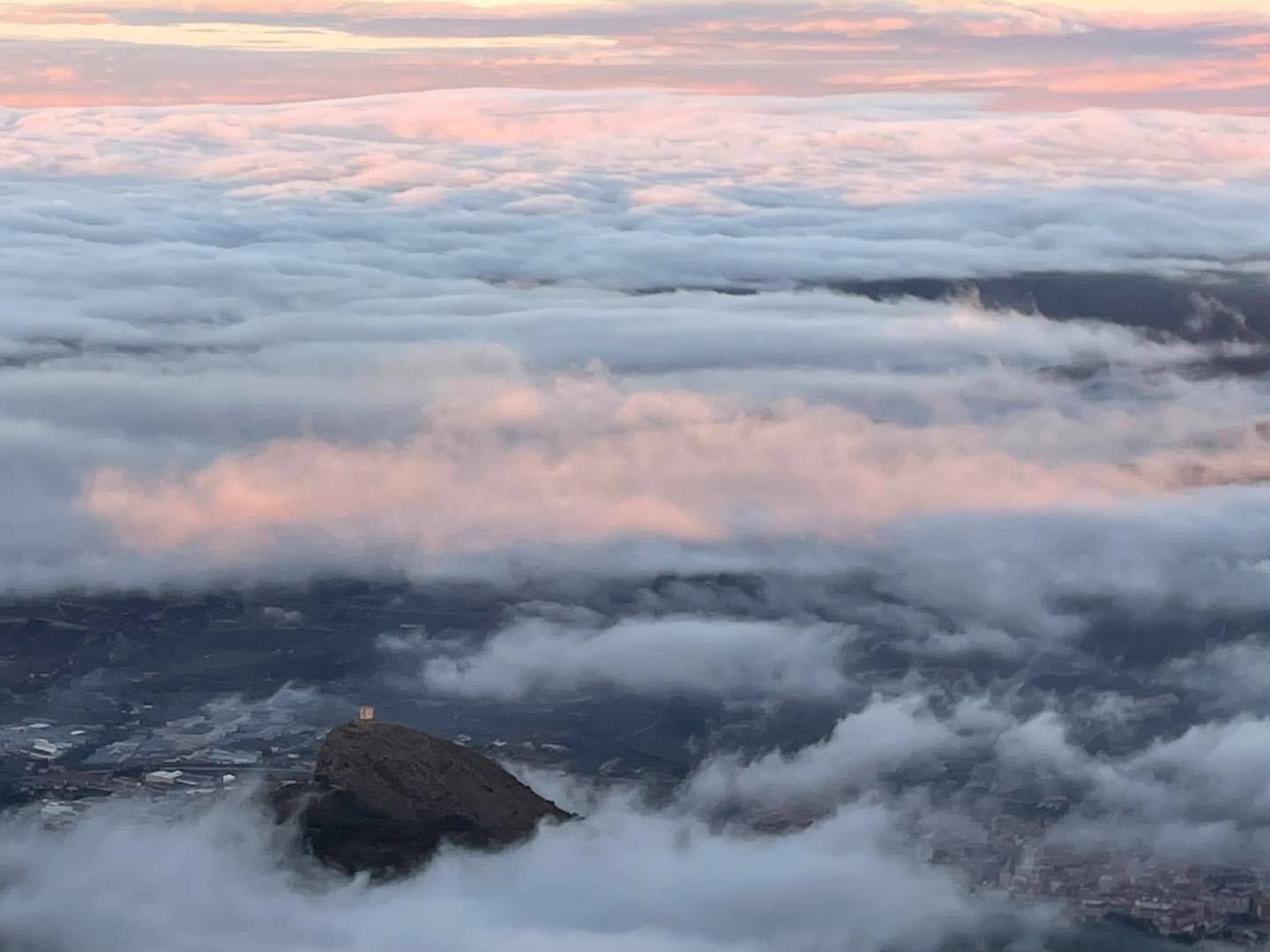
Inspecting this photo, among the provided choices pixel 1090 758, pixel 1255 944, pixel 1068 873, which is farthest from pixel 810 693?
pixel 1255 944

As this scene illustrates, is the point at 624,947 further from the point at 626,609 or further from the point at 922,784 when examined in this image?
the point at 626,609

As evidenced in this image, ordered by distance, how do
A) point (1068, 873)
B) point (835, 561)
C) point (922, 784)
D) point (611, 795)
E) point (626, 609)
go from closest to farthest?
point (1068, 873)
point (611, 795)
point (922, 784)
point (626, 609)
point (835, 561)

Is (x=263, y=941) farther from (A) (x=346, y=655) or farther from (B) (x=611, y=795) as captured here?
(A) (x=346, y=655)

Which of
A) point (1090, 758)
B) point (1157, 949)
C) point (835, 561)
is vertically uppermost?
point (1157, 949)

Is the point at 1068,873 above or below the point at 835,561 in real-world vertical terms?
above

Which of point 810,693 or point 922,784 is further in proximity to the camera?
point 810,693

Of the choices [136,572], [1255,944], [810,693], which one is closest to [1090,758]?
[810,693]

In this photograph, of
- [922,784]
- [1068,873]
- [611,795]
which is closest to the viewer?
[1068,873]
